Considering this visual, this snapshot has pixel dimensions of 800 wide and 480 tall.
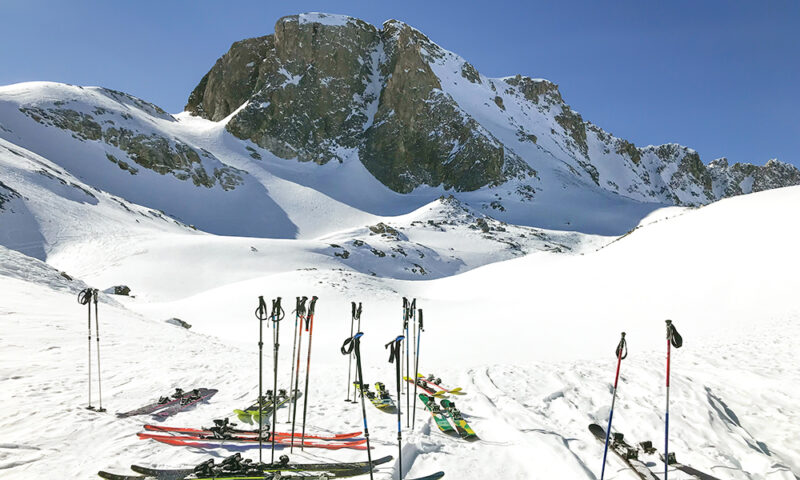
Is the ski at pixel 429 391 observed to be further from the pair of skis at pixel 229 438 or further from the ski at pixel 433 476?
the ski at pixel 433 476

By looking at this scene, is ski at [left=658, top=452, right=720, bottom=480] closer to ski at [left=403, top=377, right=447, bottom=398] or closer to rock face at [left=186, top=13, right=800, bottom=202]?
ski at [left=403, top=377, right=447, bottom=398]

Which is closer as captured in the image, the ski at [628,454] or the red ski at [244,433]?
the ski at [628,454]

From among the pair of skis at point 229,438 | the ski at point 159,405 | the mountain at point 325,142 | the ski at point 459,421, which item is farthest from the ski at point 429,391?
the mountain at point 325,142

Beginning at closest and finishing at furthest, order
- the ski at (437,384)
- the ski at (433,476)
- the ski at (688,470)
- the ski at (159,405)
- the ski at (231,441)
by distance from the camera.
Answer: the ski at (433,476)
the ski at (688,470)
the ski at (231,441)
the ski at (159,405)
the ski at (437,384)

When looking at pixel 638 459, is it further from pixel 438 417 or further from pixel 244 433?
pixel 244 433

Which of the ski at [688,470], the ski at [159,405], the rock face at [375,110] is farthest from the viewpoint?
the rock face at [375,110]

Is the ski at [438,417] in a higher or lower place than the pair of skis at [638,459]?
lower

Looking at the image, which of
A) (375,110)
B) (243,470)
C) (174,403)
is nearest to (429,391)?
(243,470)

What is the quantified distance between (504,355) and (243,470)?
1043cm

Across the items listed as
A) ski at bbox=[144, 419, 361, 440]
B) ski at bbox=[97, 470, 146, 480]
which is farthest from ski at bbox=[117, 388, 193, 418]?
ski at bbox=[97, 470, 146, 480]

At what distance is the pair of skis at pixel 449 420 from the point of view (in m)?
6.73

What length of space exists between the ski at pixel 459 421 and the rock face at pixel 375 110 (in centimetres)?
9841

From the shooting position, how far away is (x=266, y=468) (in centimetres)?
530

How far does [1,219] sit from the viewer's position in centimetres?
3403
